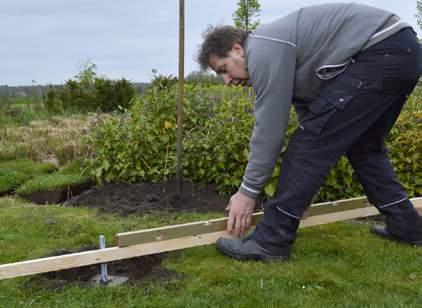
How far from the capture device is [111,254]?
3059 mm

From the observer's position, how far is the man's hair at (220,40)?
122 inches

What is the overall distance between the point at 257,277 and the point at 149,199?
2.15 m

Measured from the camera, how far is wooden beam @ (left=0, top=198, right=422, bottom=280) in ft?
9.33

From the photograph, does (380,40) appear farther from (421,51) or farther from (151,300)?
(151,300)

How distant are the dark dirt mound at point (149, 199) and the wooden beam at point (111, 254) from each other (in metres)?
1.29

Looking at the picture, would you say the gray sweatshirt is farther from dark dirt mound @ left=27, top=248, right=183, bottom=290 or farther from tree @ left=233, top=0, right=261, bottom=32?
tree @ left=233, top=0, right=261, bottom=32

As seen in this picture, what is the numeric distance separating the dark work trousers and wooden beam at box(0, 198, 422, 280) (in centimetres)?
39

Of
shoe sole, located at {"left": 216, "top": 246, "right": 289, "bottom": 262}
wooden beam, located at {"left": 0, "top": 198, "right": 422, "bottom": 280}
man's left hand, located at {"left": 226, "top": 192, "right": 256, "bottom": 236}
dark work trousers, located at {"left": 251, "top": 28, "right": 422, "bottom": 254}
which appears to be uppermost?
dark work trousers, located at {"left": 251, "top": 28, "right": 422, "bottom": 254}

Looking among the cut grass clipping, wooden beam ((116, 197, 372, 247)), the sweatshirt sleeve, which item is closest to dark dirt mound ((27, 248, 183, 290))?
wooden beam ((116, 197, 372, 247))

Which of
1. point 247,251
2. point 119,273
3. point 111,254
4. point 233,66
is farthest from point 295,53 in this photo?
point 119,273

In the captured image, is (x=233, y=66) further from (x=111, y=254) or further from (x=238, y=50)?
(x=111, y=254)

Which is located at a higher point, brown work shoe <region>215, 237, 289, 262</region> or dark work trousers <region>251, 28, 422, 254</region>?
dark work trousers <region>251, 28, 422, 254</region>

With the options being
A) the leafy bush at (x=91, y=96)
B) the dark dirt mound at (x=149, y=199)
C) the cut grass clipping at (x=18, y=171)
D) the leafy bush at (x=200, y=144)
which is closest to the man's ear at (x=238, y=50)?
the leafy bush at (x=200, y=144)

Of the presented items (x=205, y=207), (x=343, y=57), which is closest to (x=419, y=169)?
(x=205, y=207)
